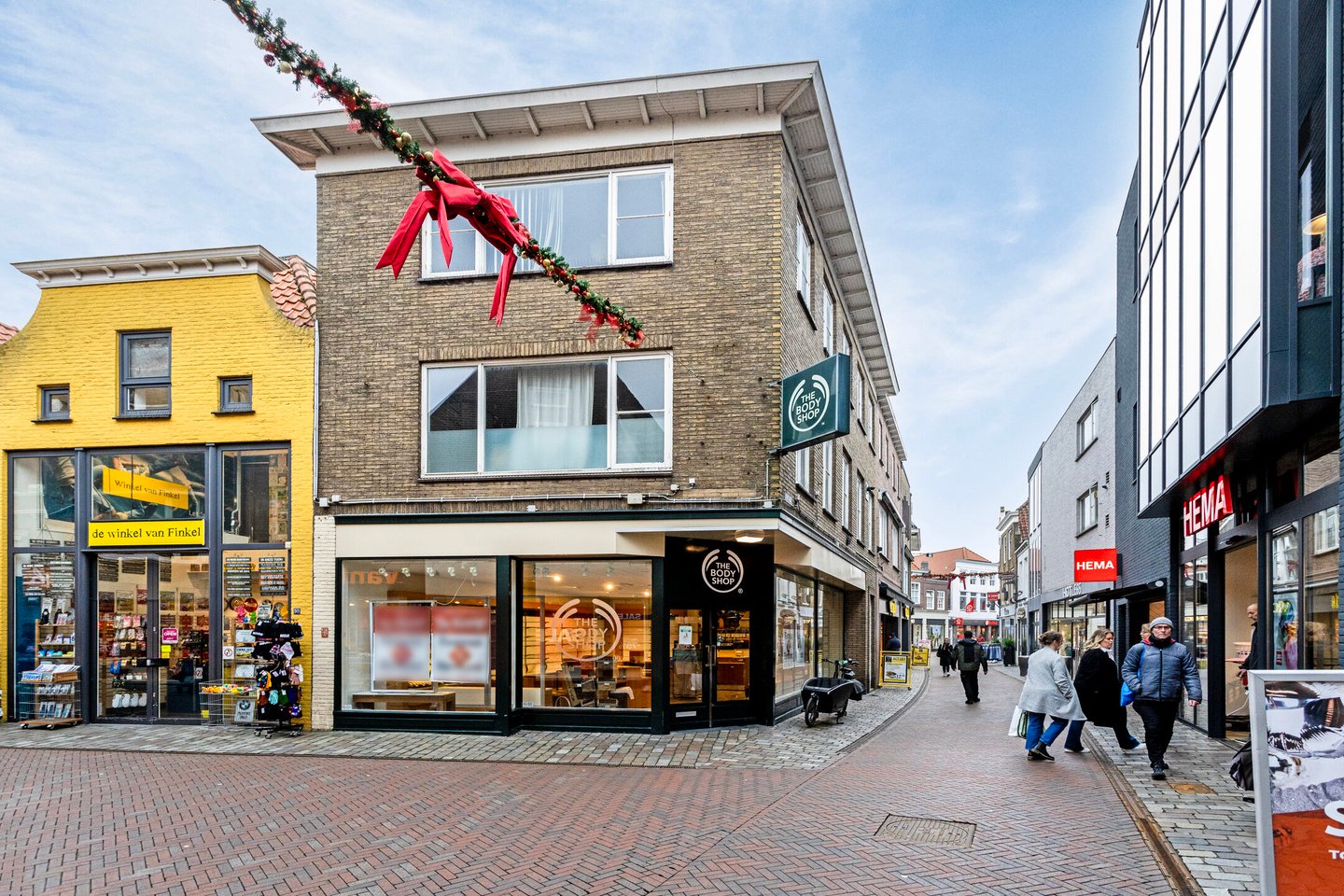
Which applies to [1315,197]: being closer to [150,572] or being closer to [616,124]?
[616,124]

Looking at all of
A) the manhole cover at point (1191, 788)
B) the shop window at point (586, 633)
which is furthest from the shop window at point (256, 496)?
the manhole cover at point (1191, 788)

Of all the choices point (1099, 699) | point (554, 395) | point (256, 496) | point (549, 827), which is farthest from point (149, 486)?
point (1099, 699)

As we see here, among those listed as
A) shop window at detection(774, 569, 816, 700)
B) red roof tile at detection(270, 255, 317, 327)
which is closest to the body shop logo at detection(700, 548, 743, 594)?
shop window at detection(774, 569, 816, 700)

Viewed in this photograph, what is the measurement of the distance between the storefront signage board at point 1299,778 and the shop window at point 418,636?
998cm

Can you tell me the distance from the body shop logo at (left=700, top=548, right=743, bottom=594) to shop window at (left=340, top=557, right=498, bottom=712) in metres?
3.02

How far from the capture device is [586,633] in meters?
13.5

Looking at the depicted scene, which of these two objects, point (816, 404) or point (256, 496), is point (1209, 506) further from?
point (256, 496)

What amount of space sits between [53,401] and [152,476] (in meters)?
2.23

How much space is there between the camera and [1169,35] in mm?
13367

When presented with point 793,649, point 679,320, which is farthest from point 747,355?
point 793,649

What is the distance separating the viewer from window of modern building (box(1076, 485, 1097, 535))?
29.0 m

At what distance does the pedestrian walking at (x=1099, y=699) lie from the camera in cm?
1205

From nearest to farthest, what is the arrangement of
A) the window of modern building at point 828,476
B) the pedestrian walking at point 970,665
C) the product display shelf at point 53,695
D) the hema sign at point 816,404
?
the hema sign at point 816,404 < the product display shelf at point 53,695 < the window of modern building at point 828,476 < the pedestrian walking at point 970,665

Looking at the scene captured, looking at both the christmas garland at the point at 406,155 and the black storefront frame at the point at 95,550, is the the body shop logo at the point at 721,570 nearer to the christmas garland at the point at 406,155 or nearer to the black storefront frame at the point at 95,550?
the christmas garland at the point at 406,155
